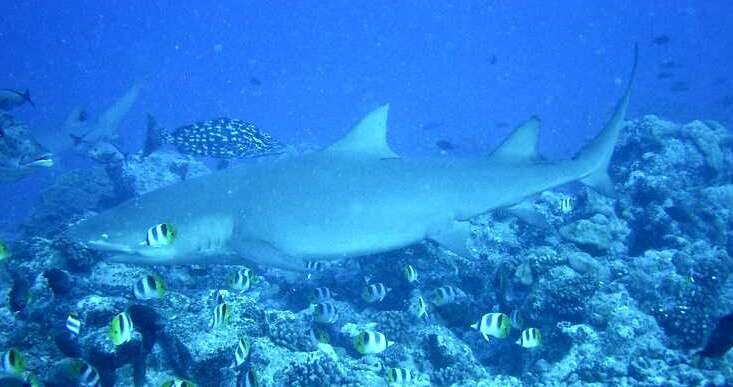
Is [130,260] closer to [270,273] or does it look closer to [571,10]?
[270,273]

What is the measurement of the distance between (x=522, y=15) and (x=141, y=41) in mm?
148742

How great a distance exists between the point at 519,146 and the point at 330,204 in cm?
237

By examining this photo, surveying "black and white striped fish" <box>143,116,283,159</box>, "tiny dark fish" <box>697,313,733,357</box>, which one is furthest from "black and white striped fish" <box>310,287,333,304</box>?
"tiny dark fish" <box>697,313,733,357</box>

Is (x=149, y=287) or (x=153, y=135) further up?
(x=153, y=135)

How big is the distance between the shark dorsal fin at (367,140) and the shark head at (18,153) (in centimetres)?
489

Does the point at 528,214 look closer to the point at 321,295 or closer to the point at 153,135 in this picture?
the point at 321,295

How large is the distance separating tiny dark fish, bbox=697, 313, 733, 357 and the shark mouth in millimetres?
8548

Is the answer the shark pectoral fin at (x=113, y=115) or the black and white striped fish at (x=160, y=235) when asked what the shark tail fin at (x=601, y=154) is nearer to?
the black and white striped fish at (x=160, y=235)

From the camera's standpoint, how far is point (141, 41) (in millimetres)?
177250

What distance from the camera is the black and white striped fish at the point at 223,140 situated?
27.3 ft

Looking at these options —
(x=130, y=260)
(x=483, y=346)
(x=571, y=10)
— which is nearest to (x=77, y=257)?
(x=130, y=260)

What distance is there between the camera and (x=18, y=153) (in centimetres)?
783

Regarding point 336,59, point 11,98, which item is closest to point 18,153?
point 11,98

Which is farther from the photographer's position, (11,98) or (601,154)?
(11,98)
